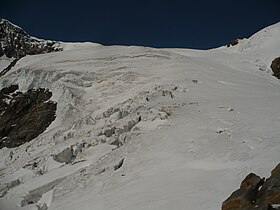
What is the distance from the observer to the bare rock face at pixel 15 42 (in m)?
56.0

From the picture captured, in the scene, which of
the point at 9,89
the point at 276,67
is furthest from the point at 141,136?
the point at 276,67

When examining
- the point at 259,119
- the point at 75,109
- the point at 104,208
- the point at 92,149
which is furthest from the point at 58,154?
the point at 259,119

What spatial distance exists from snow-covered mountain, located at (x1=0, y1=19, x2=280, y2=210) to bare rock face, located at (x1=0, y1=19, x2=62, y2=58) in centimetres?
2820

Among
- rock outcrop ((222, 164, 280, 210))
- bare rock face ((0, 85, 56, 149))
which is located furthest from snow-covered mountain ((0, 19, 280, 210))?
rock outcrop ((222, 164, 280, 210))

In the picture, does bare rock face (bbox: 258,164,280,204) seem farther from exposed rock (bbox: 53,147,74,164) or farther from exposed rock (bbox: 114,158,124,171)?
exposed rock (bbox: 53,147,74,164)

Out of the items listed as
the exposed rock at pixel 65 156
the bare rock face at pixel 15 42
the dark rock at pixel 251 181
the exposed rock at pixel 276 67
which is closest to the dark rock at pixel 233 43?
the exposed rock at pixel 276 67

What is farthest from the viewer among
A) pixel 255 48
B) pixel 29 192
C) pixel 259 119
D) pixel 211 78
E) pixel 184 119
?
pixel 255 48

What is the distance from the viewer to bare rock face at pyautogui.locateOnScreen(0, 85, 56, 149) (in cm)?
2270

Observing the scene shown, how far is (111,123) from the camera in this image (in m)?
18.2

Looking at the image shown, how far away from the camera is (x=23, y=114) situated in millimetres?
25234

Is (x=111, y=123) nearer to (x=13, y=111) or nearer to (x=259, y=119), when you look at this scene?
(x=259, y=119)

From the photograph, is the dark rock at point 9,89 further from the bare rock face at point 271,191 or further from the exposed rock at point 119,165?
the bare rock face at point 271,191

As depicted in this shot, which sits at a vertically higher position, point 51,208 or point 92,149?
point 92,149

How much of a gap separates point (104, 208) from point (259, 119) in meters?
8.40
